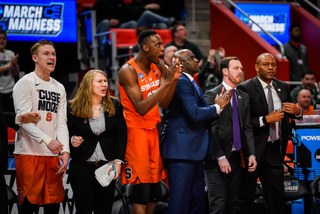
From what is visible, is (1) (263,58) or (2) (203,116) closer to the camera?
(2) (203,116)

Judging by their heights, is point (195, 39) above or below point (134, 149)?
above

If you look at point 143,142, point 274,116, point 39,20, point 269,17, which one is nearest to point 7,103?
point 39,20

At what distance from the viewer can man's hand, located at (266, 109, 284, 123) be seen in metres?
4.65

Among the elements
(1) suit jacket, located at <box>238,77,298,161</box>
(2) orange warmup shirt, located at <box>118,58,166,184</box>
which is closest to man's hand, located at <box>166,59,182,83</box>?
(2) orange warmup shirt, located at <box>118,58,166,184</box>

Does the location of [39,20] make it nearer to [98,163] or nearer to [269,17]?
[269,17]

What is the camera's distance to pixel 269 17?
11297mm

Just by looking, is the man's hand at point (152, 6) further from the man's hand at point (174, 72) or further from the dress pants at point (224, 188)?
the man's hand at point (174, 72)

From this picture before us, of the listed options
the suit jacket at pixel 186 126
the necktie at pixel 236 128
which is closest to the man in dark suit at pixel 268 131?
the necktie at pixel 236 128

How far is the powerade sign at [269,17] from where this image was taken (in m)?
11.2

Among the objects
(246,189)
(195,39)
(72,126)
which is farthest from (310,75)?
(72,126)

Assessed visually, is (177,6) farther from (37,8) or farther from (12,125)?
(12,125)

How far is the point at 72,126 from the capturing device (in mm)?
4098

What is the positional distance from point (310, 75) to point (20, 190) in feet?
20.1

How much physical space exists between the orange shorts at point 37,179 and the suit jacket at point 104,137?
275 millimetres
